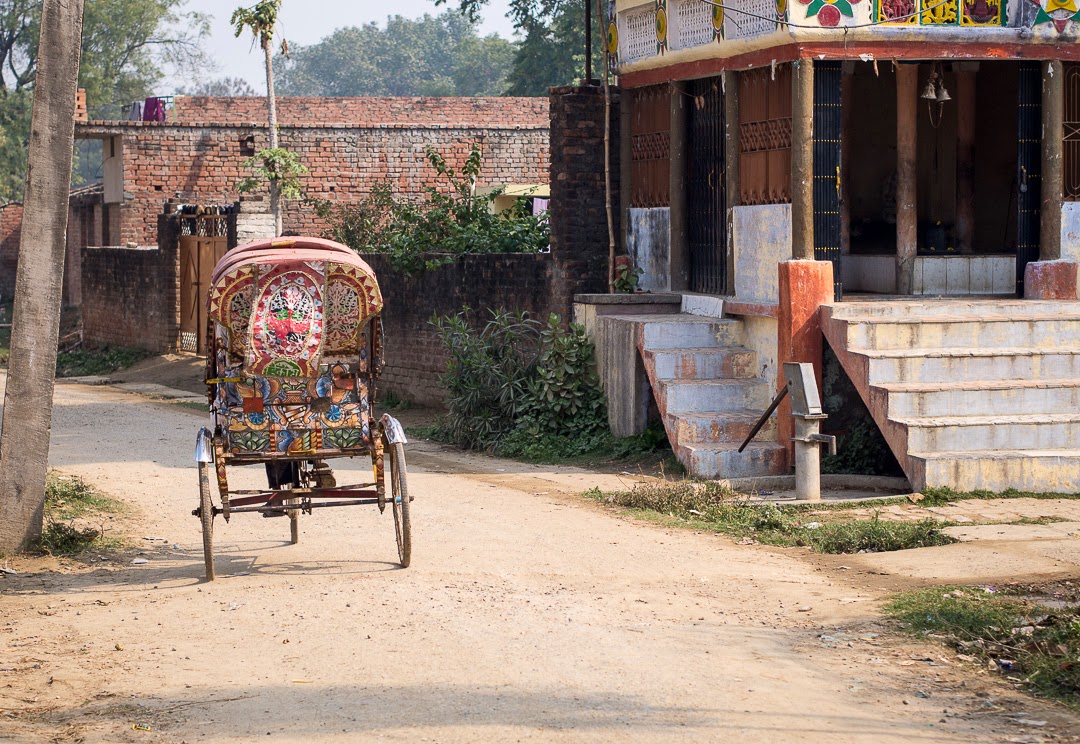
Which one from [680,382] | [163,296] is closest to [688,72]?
[680,382]

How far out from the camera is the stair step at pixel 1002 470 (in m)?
10.2

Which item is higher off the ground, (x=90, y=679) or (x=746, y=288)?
(x=746, y=288)

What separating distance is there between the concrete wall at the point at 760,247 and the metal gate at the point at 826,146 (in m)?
0.28

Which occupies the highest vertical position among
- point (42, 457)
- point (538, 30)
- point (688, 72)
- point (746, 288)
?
point (538, 30)

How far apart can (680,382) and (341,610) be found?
5.90 metres

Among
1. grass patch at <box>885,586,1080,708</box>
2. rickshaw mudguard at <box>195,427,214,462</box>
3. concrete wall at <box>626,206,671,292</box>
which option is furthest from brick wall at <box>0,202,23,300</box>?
grass patch at <box>885,586,1080,708</box>

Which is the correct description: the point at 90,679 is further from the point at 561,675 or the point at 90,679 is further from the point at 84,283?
the point at 84,283

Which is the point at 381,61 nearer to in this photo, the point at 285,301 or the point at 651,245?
the point at 651,245

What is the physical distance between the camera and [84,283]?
28.0 meters

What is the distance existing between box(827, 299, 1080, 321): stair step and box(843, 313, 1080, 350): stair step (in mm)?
95

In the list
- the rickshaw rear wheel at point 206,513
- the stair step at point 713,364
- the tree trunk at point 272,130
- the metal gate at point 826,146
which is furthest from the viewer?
the tree trunk at point 272,130

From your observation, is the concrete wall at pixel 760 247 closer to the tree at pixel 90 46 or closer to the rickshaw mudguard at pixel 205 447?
the rickshaw mudguard at pixel 205 447

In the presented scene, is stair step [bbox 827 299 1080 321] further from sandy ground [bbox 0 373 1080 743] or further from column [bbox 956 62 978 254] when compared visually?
sandy ground [bbox 0 373 1080 743]

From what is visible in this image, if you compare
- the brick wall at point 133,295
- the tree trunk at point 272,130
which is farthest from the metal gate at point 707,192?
the tree trunk at point 272,130
